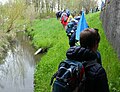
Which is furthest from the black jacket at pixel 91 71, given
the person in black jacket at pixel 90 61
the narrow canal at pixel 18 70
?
the narrow canal at pixel 18 70

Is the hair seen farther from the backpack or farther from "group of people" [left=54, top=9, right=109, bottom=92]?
the backpack

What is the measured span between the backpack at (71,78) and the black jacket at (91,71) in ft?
0.24

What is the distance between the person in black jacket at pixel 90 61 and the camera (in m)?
3.00

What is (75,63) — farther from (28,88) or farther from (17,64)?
(17,64)

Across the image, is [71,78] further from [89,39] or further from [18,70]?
[18,70]

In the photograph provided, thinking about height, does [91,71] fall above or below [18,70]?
above

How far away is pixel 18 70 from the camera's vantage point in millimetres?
14820

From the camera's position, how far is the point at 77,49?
10.3ft

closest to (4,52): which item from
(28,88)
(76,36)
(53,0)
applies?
(28,88)

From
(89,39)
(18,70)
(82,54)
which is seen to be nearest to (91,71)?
(82,54)

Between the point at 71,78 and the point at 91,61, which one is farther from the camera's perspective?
the point at 91,61

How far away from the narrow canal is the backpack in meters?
8.06

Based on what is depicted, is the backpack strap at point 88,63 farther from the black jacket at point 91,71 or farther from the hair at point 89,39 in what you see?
the hair at point 89,39

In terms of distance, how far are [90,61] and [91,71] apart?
129 mm
